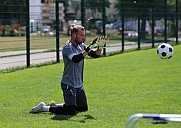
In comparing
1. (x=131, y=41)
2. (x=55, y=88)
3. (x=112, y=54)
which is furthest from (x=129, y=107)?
(x=131, y=41)

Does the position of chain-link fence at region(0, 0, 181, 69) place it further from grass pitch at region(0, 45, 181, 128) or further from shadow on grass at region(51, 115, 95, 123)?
shadow on grass at region(51, 115, 95, 123)

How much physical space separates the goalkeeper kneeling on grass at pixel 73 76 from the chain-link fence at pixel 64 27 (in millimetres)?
9358

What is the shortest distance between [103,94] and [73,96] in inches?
83.7

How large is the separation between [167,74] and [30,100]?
16.8 ft

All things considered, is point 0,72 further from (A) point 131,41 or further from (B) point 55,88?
(A) point 131,41

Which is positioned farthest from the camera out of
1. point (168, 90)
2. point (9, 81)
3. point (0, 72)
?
point (0, 72)

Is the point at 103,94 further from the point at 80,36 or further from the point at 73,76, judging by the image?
the point at 80,36

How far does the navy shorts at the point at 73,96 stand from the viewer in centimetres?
848

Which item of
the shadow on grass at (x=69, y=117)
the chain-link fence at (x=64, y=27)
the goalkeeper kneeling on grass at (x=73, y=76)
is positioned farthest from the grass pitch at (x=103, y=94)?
the chain-link fence at (x=64, y=27)

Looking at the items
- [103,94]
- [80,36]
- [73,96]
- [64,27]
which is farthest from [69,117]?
[64,27]

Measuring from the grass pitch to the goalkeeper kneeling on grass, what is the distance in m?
0.16

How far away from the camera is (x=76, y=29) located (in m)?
8.52

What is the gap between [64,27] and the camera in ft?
119

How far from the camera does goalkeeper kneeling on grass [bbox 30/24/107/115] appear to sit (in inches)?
332
